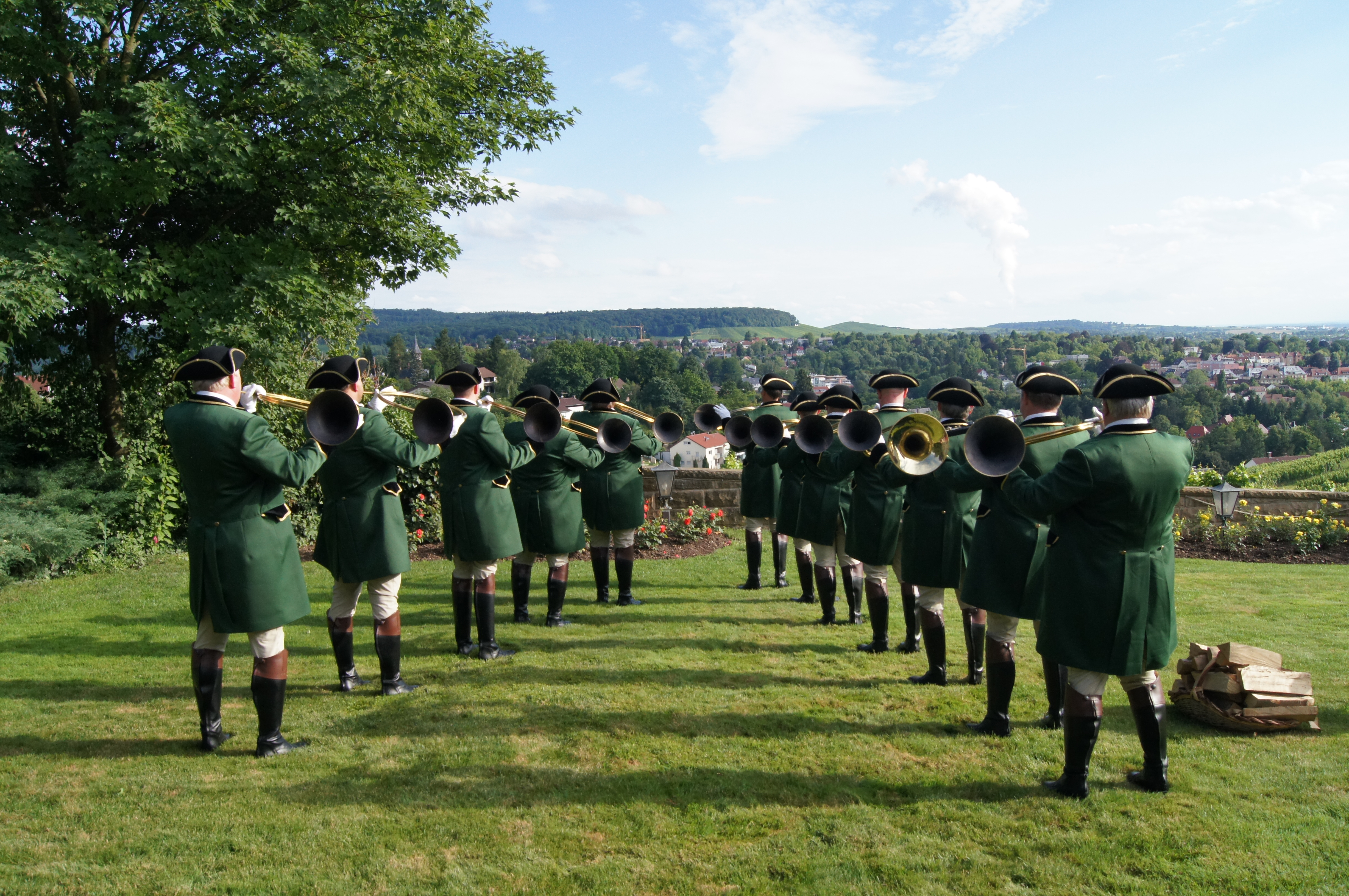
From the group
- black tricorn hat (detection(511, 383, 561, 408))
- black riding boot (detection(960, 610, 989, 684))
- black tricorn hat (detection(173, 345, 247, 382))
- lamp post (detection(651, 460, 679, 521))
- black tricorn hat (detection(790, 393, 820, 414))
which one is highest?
black tricorn hat (detection(173, 345, 247, 382))

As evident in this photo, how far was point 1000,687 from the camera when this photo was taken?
500 centimetres

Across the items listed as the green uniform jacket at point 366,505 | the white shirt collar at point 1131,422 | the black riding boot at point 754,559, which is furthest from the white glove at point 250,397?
the black riding boot at point 754,559

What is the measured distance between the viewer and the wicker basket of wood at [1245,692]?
488 centimetres

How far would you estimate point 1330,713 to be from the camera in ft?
17.1

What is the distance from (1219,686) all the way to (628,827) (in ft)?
12.2

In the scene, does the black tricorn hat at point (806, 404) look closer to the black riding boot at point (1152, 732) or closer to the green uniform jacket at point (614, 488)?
the green uniform jacket at point (614, 488)

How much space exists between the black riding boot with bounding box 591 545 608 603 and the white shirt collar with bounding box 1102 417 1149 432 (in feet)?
18.5

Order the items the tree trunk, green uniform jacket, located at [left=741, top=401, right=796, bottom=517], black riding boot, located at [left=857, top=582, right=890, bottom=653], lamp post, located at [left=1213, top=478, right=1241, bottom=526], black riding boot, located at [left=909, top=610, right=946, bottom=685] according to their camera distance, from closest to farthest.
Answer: black riding boot, located at [left=909, top=610, right=946, bottom=685] < black riding boot, located at [left=857, top=582, right=890, bottom=653] < green uniform jacket, located at [left=741, top=401, right=796, bottom=517] < lamp post, located at [left=1213, top=478, right=1241, bottom=526] < the tree trunk

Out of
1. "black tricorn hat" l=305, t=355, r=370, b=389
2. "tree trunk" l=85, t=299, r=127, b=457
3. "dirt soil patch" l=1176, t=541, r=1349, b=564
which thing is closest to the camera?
"black tricorn hat" l=305, t=355, r=370, b=389

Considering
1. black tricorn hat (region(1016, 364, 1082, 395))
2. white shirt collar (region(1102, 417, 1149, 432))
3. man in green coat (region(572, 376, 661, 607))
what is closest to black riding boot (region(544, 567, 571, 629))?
man in green coat (region(572, 376, 661, 607))

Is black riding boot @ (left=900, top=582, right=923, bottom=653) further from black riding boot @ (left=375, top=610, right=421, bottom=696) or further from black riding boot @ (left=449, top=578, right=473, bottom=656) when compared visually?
black riding boot @ (left=375, top=610, right=421, bottom=696)

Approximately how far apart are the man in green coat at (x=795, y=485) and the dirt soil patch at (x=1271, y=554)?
223 inches

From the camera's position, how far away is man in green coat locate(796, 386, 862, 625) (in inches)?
300

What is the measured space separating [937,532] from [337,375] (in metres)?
4.22
